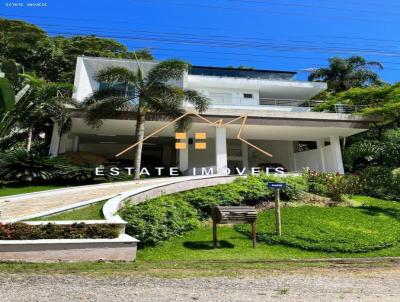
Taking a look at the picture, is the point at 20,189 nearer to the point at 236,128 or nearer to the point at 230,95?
the point at 236,128

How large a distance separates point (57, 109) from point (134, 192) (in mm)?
10860

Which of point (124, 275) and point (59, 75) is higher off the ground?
point (59, 75)

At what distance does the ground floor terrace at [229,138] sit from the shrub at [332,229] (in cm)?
1059

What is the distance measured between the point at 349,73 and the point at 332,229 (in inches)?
1288

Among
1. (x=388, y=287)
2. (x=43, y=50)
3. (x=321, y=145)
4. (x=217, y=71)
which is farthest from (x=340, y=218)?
(x=43, y=50)

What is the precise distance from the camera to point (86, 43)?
42188 mm

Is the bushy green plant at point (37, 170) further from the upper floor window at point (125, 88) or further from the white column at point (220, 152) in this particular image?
the white column at point (220, 152)

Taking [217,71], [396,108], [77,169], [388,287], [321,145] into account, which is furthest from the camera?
[217,71]

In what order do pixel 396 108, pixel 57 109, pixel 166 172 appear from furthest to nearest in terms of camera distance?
pixel 166 172, pixel 396 108, pixel 57 109

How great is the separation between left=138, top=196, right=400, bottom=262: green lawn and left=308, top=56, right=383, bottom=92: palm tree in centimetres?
2888

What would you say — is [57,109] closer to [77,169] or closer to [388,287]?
[77,169]

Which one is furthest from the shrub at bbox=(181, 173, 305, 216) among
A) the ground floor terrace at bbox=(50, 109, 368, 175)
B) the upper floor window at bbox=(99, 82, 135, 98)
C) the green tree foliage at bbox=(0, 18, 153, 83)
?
the green tree foliage at bbox=(0, 18, 153, 83)

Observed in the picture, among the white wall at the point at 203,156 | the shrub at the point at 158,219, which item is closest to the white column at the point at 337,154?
the white wall at the point at 203,156

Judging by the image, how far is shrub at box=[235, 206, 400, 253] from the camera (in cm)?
1010
